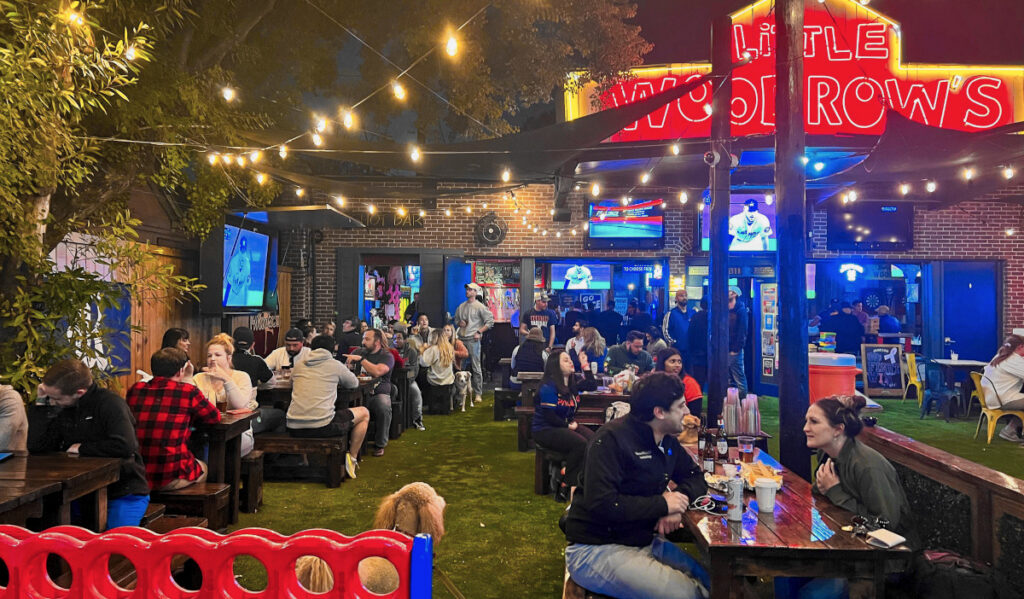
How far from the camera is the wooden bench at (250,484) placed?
5.25m

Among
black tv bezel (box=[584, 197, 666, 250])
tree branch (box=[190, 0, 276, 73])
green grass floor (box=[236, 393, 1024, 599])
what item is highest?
tree branch (box=[190, 0, 276, 73])

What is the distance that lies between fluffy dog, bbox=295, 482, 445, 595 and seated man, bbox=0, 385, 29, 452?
236 centimetres

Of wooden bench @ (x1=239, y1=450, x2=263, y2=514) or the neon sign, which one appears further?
the neon sign

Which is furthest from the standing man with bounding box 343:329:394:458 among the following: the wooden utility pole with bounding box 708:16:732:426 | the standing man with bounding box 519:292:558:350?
the wooden utility pole with bounding box 708:16:732:426

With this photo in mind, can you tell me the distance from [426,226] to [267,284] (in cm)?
314

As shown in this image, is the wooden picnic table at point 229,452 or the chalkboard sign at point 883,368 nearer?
the wooden picnic table at point 229,452

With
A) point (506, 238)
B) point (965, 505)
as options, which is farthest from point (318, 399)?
point (506, 238)

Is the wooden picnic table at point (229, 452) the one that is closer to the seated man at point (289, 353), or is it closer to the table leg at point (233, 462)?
the table leg at point (233, 462)

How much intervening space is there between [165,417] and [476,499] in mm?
2487

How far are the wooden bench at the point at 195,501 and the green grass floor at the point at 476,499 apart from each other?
0.38 m

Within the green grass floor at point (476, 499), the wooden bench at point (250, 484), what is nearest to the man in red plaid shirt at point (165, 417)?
the green grass floor at point (476, 499)

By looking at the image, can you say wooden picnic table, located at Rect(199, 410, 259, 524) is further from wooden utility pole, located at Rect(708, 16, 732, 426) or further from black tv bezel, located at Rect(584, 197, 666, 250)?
black tv bezel, located at Rect(584, 197, 666, 250)

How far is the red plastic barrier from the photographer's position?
186cm

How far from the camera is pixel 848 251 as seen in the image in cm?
1241
